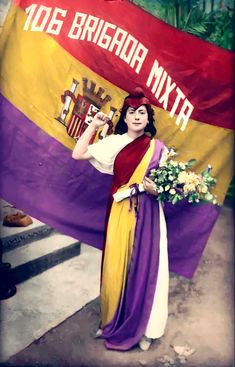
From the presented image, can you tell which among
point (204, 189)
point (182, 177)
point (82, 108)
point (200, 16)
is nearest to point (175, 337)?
point (204, 189)

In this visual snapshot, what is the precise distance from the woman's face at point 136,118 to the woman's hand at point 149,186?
0.48 metres

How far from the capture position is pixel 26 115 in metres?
4.40

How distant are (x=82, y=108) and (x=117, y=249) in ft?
4.65

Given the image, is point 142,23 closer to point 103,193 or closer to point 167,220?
point 103,193

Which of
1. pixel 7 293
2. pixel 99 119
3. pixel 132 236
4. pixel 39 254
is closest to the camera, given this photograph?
pixel 99 119

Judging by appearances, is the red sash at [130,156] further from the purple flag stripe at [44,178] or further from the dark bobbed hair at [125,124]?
the purple flag stripe at [44,178]

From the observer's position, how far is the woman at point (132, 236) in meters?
4.35

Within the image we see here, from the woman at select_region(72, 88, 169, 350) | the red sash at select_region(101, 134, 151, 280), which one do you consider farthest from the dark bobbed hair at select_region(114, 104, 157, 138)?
the red sash at select_region(101, 134, 151, 280)

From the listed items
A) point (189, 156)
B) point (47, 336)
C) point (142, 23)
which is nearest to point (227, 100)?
point (189, 156)

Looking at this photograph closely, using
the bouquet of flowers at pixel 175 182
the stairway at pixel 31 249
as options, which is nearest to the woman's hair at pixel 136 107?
the bouquet of flowers at pixel 175 182

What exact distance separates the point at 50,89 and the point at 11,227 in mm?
1619

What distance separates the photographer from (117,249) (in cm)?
448

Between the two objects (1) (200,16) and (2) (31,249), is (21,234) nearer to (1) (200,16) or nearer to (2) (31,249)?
(2) (31,249)

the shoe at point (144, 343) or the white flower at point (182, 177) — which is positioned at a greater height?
the white flower at point (182, 177)
